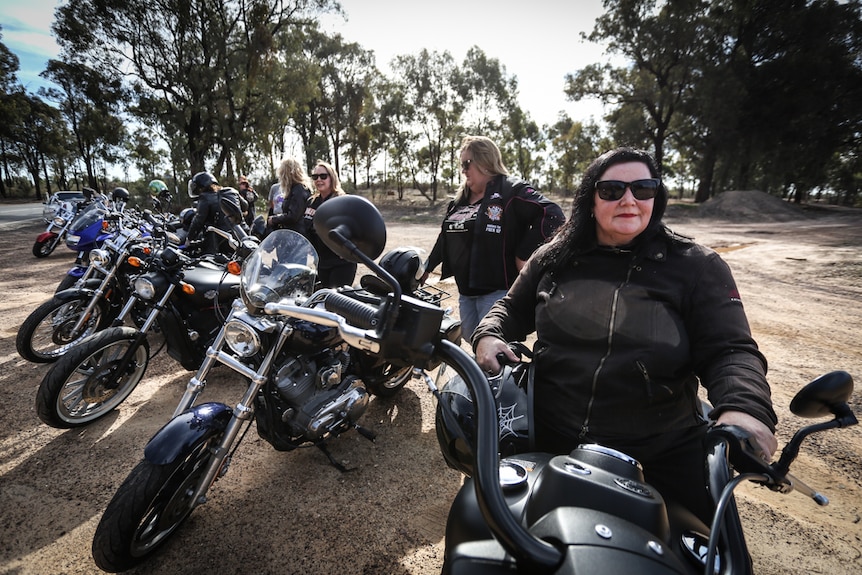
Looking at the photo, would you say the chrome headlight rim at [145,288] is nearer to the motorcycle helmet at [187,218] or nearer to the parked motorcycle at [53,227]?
the motorcycle helmet at [187,218]

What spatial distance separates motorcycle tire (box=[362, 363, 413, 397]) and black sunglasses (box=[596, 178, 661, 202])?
1.99 metres

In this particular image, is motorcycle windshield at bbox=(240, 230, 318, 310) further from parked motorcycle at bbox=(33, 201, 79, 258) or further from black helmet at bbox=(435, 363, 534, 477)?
parked motorcycle at bbox=(33, 201, 79, 258)

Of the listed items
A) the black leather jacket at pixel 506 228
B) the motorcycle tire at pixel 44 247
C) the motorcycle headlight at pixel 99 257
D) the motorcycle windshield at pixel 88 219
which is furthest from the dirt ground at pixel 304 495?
the motorcycle tire at pixel 44 247

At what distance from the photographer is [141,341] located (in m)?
2.82

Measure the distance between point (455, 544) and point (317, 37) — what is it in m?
30.4

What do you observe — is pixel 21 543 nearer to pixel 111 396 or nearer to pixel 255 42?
pixel 111 396

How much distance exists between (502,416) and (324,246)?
297 centimetres

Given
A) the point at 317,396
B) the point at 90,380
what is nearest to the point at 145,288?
the point at 90,380

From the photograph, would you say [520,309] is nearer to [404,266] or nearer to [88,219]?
[404,266]

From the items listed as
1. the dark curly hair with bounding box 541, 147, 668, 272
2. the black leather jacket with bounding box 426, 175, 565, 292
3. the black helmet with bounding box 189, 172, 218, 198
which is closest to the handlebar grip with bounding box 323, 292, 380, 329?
the dark curly hair with bounding box 541, 147, 668, 272

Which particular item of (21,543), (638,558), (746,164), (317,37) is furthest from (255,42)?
(746,164)

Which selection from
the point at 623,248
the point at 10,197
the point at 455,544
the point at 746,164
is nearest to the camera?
the point at 455,544

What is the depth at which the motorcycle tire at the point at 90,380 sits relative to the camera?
2516mm

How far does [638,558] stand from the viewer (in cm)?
65
